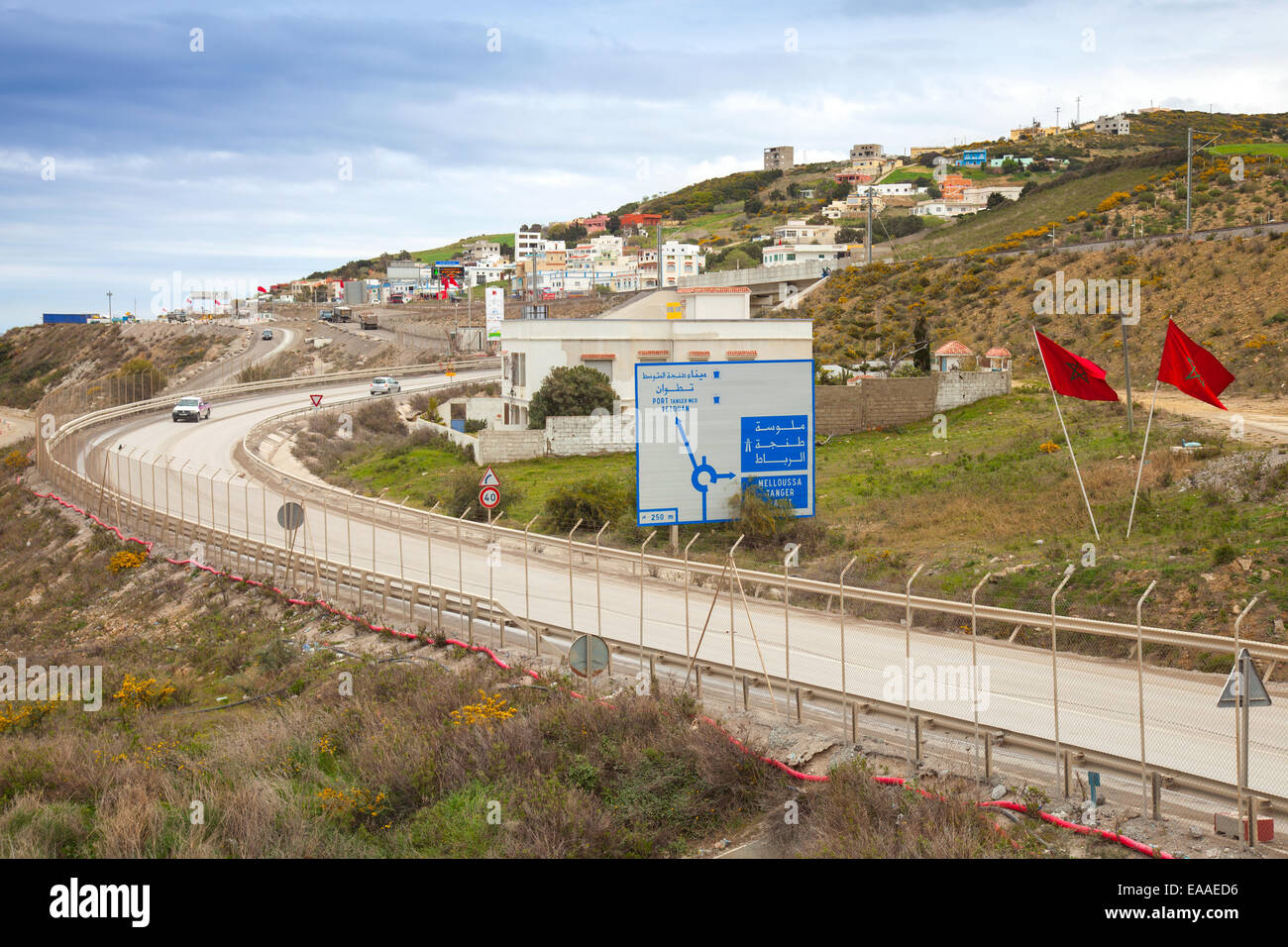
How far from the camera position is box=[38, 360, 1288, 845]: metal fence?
452 inches

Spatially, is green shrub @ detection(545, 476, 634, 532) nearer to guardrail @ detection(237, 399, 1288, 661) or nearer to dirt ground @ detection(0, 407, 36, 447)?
guardrail @ detection(237, 399, 1288, 661)

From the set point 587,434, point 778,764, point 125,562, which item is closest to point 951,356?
point 587,434

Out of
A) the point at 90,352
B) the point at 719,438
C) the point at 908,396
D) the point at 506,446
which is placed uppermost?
the point at 90,352

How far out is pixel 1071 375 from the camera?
22859 millimetres

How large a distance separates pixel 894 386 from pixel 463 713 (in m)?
32.8

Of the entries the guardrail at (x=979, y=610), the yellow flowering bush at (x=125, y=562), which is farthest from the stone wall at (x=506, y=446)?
the yellow flowering bush at (x=125, y=562)

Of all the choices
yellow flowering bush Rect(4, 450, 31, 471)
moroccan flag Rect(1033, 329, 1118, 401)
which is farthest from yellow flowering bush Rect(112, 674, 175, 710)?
yellow flowering bush Rect(4, 450, 31, 471)

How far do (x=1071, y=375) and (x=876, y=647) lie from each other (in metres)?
9.59

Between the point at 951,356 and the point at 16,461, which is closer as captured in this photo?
the point at 951,356

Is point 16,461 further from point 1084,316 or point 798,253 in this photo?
point 798,253

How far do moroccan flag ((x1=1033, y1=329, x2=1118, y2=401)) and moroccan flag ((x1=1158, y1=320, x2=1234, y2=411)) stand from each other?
1.37 meters

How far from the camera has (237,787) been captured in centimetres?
1293

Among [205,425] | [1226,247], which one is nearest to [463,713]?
[205,425]
